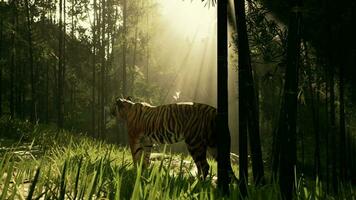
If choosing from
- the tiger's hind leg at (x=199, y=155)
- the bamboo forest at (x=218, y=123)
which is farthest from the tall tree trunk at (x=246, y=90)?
the tiger's hind leg at (x=199, y=155)

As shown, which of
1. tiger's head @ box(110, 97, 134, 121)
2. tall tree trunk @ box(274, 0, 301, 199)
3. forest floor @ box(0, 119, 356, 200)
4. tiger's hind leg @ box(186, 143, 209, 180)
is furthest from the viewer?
tiger's head @ box(110, 97, 134, 121)

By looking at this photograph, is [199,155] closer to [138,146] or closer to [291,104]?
[138,146]

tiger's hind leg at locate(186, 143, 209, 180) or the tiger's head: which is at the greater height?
the tiger's head

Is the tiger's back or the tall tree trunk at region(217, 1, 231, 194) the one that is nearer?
the tall tree trunk at region(217, 1, 231, 194)

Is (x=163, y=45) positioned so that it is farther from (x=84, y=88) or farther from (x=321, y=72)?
(x=321, y=72)

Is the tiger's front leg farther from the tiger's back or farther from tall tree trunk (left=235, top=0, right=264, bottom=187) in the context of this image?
tall tree trunk (left=235, top=0, right=264, bottom=187)

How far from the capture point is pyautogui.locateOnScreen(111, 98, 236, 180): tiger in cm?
620

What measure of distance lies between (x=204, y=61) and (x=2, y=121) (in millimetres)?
26585

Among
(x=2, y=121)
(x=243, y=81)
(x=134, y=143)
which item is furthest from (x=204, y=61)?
(x=243, y=81)

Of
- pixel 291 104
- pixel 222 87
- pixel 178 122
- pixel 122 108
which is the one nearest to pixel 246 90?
pixel 222 87

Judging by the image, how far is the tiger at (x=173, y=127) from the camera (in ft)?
20.3

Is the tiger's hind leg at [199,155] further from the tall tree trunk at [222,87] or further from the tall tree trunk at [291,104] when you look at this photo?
the tall tree trunk at [291,104]

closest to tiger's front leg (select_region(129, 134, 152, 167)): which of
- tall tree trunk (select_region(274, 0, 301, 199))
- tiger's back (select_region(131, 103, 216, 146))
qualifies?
tiger's back (select_region(131, 103, 216, 146))

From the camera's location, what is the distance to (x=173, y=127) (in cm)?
680
